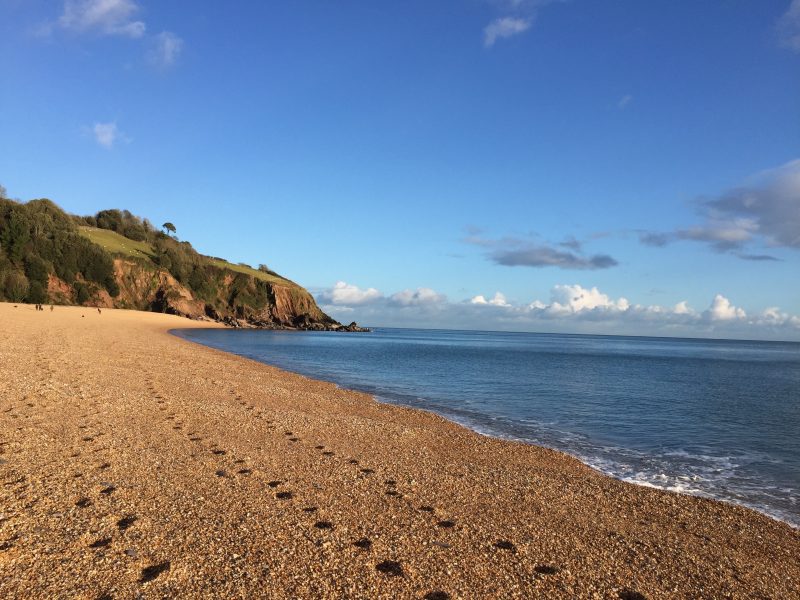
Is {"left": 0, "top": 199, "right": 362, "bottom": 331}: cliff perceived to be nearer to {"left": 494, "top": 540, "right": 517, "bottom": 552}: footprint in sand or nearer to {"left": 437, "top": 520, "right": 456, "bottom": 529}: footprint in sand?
{"left": 437, "top": 520, "right": 456, "bottom": 529}: footprint in sand

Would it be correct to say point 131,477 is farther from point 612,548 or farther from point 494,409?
point 494,409

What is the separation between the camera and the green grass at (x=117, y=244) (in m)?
114

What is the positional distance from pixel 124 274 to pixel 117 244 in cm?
1467

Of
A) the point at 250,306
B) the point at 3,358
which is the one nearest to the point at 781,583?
the point at 3,358

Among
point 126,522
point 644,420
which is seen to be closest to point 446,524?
point 126,522

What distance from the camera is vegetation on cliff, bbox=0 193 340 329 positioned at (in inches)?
3533

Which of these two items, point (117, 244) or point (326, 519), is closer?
point (326, 519)

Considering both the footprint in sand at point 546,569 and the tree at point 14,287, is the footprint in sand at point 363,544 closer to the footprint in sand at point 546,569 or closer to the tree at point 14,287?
the footprint in sand at point 546,569

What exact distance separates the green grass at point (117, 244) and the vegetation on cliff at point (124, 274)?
0.44 m

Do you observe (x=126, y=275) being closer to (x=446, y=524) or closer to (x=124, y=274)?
(x=124, y=274)

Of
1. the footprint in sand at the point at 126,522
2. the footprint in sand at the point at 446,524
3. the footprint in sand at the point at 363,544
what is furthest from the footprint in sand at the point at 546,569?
the footprint in sand at the point at 126,522

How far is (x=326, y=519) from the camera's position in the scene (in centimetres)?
807

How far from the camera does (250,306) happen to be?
474ft

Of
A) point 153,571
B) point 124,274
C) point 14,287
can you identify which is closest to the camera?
point 153,571
